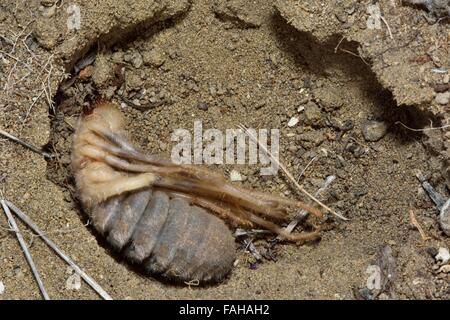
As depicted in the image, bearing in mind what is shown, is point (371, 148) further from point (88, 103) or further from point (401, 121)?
point (88, 103)

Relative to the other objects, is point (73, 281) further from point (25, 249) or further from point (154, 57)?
point (154, 57)

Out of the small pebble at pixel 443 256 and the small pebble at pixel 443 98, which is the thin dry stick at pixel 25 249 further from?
the small pebble at pixel 443 98

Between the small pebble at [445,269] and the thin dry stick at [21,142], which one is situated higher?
the thin dry stick at [21,142]

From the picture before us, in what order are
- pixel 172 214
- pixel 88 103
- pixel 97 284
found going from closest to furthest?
pixel 97 284, pixel 172 214, pixel 88 103

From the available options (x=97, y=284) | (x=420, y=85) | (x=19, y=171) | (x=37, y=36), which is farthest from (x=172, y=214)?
(x=420, y=85)

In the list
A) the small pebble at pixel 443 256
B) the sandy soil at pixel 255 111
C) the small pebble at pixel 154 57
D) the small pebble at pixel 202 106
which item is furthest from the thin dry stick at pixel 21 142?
the small pebble at pixel 443 256

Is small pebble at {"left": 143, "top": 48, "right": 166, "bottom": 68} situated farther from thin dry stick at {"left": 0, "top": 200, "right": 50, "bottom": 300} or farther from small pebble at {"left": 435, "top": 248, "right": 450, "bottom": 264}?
small pebble at {"left": 435, "top": 248, "right": 450, "bottom": 264}
